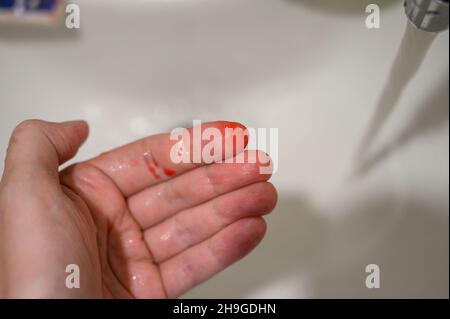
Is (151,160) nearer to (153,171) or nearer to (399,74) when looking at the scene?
(153,171)

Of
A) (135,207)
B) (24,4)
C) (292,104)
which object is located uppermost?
(24,4)

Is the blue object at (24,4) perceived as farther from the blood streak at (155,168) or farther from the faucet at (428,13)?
the faucet at (428,13)

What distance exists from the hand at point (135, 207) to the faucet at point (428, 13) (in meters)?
0.19

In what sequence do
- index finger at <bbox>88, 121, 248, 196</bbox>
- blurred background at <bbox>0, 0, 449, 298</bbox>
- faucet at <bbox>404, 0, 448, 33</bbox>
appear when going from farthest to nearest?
Result: 1. blurred background at <bbox>0, 0, 449, 298</bbox>
2. index finger at <bbox>88, 121, 248, 196</bbox>
3. faucet at <bbox>404, 0, 448, 33</bbox>

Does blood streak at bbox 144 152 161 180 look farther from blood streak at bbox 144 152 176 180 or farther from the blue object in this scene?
the blue object

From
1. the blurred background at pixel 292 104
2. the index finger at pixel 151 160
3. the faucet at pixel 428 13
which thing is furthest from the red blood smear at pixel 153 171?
the faucet at pixel 428 13

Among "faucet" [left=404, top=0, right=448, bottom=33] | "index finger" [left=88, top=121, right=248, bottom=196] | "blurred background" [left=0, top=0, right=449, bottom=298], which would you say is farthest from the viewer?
"blurred background" [left=0, top=0, right=449, bottom=298]

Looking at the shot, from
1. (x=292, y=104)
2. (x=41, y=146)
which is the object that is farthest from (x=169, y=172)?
(x=292, y=104)

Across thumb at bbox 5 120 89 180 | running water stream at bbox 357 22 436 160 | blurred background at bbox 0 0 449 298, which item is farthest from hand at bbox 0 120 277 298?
running water stream at bbox 357 22 436 160

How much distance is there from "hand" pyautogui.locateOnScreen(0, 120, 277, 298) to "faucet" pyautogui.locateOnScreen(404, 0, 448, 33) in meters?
0.19

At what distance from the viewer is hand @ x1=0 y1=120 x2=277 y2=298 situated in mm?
420

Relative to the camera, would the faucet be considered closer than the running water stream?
Yes

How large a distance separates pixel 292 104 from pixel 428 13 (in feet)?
1.08

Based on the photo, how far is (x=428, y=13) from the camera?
37 cm
